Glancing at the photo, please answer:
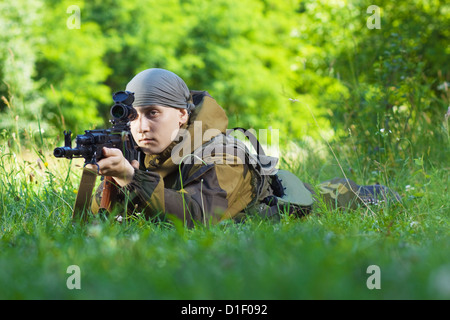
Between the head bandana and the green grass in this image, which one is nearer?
the green grass

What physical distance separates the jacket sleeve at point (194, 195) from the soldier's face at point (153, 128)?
265 mm

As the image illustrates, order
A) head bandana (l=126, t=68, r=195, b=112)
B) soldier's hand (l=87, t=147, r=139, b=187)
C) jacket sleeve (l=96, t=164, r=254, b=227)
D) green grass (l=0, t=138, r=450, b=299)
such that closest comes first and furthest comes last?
green grass (l=0, t=138, r=450, b=299) → soldier's hand (l=87, t=147, r=139, b=187) → jacket sleeve (l=96, t=164, r=254, b=227) → head bandana (l=126, t=68, r=195, b=112)

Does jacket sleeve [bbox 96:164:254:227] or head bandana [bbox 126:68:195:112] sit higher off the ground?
head bandana [bbox 126:68:195:112]

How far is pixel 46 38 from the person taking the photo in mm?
20078

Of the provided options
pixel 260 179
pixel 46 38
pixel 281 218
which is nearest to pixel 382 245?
pixel 281 218

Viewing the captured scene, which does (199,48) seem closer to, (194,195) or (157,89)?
(157,89)

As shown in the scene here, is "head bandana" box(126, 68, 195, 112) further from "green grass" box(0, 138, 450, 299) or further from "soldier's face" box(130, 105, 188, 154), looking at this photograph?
"green grass" box(0, 138, 450, 299)

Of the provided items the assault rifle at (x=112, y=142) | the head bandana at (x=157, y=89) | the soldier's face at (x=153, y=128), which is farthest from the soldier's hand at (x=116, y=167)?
the head bandana at (x=157, y=89)

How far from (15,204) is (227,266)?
98.4 inches

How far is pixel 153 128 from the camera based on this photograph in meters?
3.70

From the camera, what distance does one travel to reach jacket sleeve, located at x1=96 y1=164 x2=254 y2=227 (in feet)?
10.8

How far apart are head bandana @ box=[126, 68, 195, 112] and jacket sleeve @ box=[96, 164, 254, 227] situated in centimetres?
46

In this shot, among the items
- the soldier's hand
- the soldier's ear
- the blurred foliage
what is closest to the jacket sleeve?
the soldier's hand

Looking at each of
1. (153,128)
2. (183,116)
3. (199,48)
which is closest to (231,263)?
(153,128)
